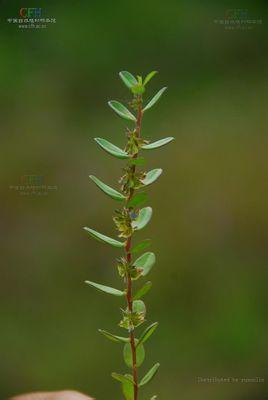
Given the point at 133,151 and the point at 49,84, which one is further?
the point at 49,84

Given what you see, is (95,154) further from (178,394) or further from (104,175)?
(178,394)

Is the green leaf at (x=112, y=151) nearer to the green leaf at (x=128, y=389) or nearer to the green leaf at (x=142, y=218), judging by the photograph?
the green leaf at (x=142, y=218)

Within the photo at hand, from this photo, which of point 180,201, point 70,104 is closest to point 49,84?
point 70,104

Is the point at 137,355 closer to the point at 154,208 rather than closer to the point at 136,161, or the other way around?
the point at 136,161

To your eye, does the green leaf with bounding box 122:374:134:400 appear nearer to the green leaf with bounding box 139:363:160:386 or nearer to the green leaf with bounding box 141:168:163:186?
the green leaf with bounding box 139:363:160:386

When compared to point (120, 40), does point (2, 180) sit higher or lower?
lower

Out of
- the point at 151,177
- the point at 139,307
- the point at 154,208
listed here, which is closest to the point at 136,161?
the point at 151,177
